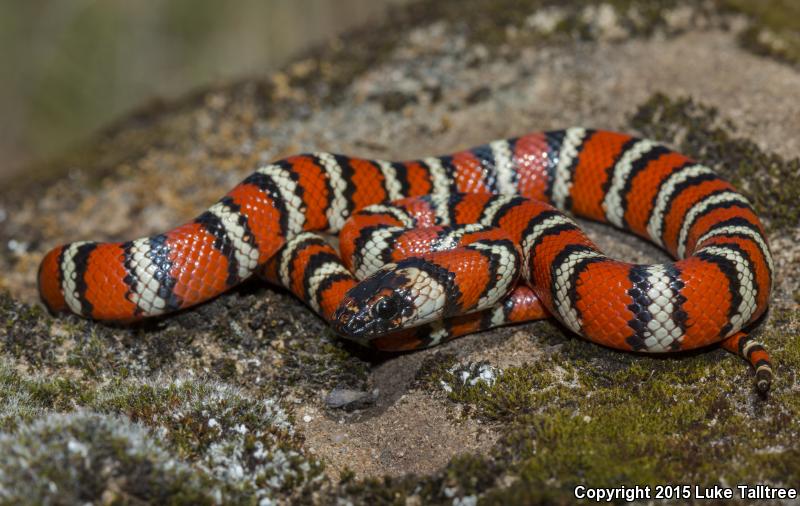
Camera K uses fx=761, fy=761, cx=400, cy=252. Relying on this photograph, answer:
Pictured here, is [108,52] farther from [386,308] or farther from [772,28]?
[772,28]

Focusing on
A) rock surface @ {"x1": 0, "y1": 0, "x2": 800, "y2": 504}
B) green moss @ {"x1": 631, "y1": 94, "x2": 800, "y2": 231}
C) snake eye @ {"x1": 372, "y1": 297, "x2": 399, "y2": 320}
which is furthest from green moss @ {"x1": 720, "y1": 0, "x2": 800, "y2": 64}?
snake eye @ {"x1": 372, "y1": 297, "x2": 399, "y2": 320}

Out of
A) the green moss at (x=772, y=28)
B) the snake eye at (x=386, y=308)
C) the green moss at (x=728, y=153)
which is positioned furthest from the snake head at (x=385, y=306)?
the green moss at (x=772, y=28)

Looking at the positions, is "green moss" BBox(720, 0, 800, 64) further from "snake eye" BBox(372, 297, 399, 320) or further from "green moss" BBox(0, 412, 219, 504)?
"green moss" BBox(0, 412, 219, 504)

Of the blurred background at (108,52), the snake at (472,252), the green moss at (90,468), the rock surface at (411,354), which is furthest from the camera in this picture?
Result: the blurred background at (108,52)

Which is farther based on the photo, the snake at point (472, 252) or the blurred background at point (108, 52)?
the blurred background at point (108, 52)

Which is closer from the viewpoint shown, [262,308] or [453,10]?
[262,308]

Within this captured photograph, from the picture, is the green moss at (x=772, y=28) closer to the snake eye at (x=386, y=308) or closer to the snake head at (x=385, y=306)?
the snake head at (x=385, y=306)

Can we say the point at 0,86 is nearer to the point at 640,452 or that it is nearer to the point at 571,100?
the point at 571,100

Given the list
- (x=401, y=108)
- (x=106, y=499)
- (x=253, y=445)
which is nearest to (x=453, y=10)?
(x=401, y=108)
